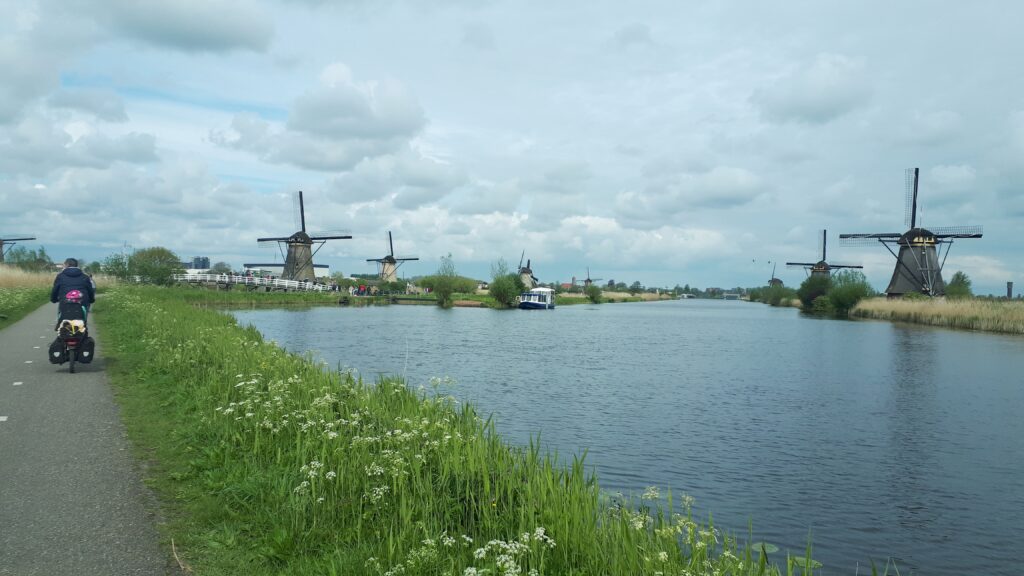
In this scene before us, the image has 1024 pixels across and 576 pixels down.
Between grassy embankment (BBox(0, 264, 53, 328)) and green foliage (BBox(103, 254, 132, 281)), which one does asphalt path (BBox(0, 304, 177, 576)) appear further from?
green foliage (BBox(103, 254, 132, 281))

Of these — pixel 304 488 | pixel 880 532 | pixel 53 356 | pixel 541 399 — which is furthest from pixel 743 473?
pixel 53 356

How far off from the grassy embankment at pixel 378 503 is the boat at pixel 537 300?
264 feet

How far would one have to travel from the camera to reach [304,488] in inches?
234

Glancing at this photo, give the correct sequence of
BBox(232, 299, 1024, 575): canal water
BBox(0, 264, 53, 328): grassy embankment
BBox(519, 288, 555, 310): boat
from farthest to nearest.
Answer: BBox(519, 288, 555, 310): boat < BBox(0, 264, 53, 328): grassy embankment < BBox(232, 299, 1024, 575): canal water

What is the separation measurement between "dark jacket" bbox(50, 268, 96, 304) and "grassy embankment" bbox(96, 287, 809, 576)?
578 cm

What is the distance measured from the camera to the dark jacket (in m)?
13.9

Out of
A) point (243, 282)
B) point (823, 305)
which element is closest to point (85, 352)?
point (243, 282)

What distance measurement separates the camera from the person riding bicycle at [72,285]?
13.9m

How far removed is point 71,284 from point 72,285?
63 millimetres

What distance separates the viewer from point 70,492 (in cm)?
619

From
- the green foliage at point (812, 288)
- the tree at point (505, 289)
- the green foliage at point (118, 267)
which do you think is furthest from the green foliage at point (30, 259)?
the green foliage at point (812, 288)

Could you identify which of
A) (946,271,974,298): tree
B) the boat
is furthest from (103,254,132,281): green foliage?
(946,271,974,298): tree

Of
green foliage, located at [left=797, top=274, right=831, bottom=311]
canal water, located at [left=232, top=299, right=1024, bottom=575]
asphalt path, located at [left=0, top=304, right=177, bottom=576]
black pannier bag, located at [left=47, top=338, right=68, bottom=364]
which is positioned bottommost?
canal water, located at [left=232, top=299, right=1024, bottom=575]

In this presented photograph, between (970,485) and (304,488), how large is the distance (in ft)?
36.3
